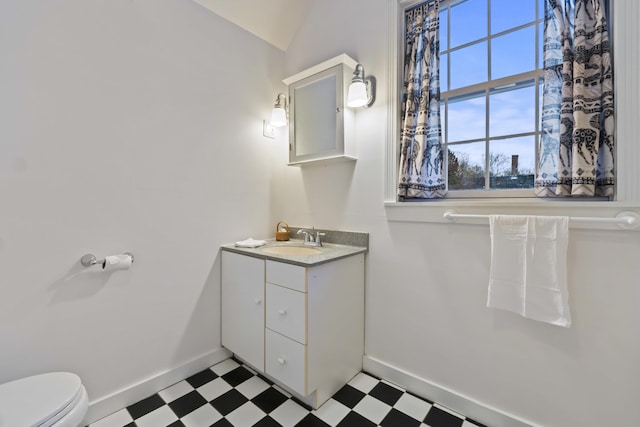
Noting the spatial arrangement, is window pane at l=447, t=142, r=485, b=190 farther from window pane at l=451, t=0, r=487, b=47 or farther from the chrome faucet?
the chrome faucet

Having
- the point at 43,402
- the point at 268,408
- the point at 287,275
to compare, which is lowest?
the point at 268,408

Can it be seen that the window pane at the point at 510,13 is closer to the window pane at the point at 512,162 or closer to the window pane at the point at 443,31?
the window pane at the point at 443,31

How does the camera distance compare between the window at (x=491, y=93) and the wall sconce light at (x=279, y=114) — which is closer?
the window at (x=491, y=93)

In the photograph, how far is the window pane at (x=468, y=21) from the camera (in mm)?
1542

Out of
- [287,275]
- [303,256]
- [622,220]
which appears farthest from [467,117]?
[287,275]

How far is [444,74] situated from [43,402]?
7.93 ft

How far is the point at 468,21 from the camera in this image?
62.9 inches

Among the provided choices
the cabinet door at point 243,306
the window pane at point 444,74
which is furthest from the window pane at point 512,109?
the cabinet door at point 243,306

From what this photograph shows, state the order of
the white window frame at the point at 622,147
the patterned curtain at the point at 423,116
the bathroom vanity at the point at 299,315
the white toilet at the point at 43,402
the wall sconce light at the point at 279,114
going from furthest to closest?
1. the wall sconce light at the point at 279,114
2. the patterned curtain at the point at 423,116
3. the bathroom vanity at the point at 299,315
4. the white window frame at the point at 622,147
5. the white toilet at the point at 43,402

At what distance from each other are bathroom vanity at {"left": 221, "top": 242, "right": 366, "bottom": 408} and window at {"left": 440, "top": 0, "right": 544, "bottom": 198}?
85cm

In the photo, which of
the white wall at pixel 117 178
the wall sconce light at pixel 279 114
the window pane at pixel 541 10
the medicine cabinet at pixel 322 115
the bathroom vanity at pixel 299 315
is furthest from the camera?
the wall sconce light at pixel 279 114

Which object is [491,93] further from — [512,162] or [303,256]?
[303,256]

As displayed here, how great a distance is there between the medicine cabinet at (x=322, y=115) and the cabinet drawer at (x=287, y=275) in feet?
2.57

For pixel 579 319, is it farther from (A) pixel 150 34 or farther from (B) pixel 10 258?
(A) pixel 150 34
